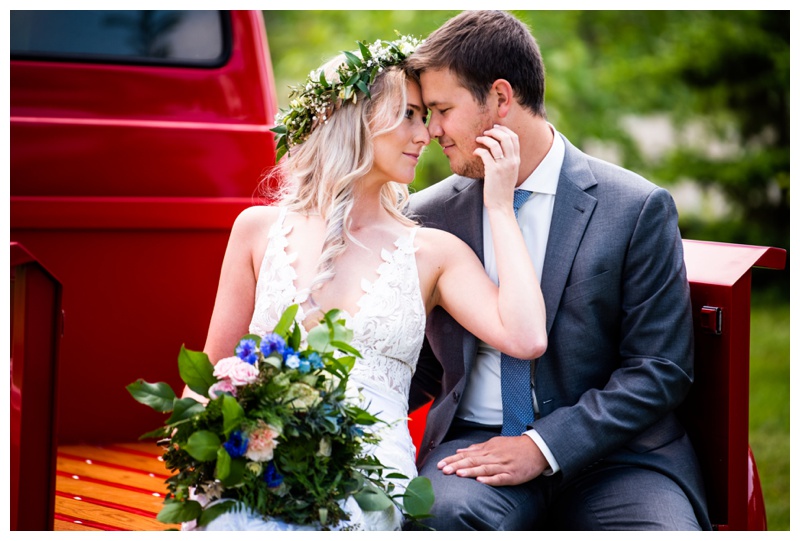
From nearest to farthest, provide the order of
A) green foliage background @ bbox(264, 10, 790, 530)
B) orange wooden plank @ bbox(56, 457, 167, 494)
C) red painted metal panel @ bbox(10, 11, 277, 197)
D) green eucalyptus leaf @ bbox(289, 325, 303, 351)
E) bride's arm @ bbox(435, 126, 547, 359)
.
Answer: green eucalyptus leaf @ bbox(289, 325, 303, 351) → bride's arm @ bbox(435, 126, 547, 359) → orange wooden plank @ bbox(56, 457, 167, 494) → red painted metal panel @ bbox(10, 11, 277, 197) → green foliage background @ bbox(264, 10, 790, 530)

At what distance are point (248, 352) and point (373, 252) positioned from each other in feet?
2.51

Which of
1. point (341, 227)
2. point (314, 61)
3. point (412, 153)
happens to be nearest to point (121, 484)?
point (341, 227)

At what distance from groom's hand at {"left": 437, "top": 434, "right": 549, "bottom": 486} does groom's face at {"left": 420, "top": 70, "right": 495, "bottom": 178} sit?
0.78 metres

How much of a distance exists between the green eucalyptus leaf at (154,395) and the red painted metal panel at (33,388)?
272mm

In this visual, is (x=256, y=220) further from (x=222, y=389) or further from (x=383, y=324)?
(x=222, y=389)

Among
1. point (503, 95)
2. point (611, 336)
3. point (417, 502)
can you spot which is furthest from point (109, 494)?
point (503, 95)

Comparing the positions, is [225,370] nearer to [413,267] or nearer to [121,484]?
[413,267]

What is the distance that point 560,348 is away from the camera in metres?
2.74

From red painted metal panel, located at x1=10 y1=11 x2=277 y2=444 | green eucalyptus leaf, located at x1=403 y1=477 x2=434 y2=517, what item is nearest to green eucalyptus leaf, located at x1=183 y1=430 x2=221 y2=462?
A: green eucalyptus leaf, located at x1=403 y1=477 x2=434 y2=517

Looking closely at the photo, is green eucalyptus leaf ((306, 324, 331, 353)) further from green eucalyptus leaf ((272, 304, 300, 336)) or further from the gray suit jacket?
the gray suit jacket

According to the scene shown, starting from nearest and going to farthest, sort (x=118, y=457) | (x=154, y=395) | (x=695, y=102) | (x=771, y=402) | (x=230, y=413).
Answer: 1. (x=230, y=413)
2. (x=154, y=395)
3. (x=118, y=457)
4. (x=771, y=402)
5. (x=695, y=102)

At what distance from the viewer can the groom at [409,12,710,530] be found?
8.59 ft

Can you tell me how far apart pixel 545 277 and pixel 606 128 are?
806 cm

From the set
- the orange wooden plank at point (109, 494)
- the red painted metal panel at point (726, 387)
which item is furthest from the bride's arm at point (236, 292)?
the red painted metal panel at point (726, 387)
